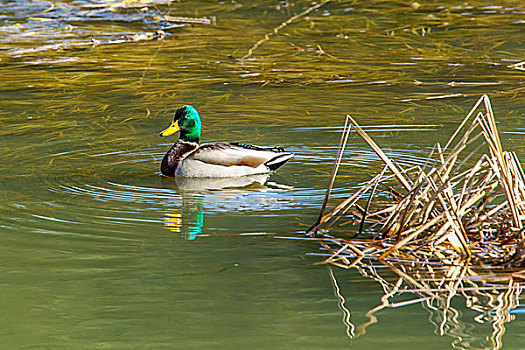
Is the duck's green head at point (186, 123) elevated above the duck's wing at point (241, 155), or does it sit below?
above

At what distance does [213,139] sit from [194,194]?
6.43ft

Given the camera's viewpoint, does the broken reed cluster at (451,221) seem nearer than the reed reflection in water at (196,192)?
Yes

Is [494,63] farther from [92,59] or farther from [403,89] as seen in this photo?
[92,59]

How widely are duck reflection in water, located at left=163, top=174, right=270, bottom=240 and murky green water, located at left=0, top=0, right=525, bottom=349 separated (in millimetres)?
30

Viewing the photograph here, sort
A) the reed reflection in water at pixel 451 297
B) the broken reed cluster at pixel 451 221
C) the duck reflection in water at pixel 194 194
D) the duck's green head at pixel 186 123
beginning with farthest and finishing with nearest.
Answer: the duck's green head at pixel 186 123 → the duck reflection in water at pixel 194 194 → the broken reed cluster at pixel 451 221 → the reed reflection in water at pixel 451 297

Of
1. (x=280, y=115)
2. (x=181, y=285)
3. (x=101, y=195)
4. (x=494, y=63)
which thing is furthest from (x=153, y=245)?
(x=494, y=63)

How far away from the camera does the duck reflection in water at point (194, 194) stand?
629 centimetres

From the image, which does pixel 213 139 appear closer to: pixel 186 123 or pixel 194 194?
pixel 186 123

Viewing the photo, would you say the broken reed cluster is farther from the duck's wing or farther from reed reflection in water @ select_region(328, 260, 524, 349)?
the duck's wing

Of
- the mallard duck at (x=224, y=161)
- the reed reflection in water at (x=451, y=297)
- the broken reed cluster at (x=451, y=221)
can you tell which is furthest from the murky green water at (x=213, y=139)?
the broken reed cluster at (x=451, y=221)

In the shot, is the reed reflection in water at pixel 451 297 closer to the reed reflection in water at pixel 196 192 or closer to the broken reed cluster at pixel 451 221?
the broken reed cluster at pixel 451 221

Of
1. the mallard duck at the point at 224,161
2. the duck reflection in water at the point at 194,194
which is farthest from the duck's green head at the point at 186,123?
the duck reflection in water at the point at 194,194

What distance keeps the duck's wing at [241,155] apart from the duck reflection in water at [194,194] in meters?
0.18

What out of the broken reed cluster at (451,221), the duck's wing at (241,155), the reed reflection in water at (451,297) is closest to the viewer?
the reed reflection in water at (451,297)
